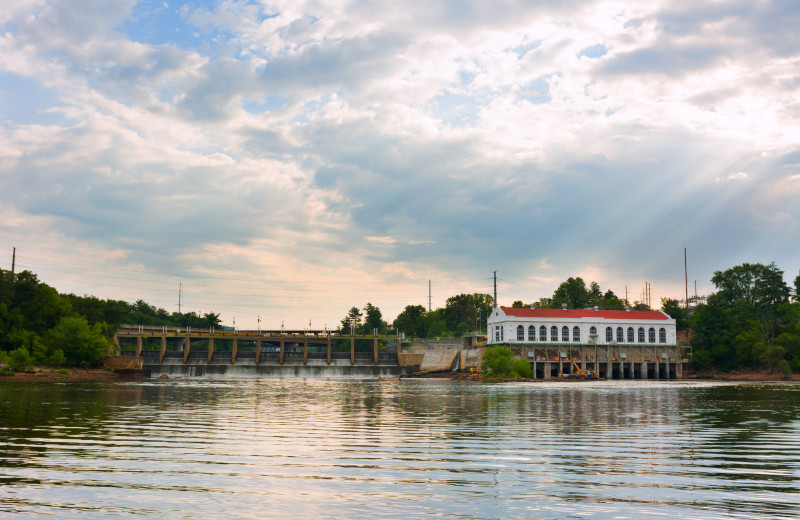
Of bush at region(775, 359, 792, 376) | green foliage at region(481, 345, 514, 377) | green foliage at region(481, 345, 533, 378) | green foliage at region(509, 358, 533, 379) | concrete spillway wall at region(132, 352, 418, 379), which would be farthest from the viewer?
concrete spillway wall at region(132, 352, 418, 379)

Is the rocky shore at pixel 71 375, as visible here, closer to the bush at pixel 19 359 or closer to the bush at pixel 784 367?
the bush at pixel 19 359

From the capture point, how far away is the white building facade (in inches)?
4532

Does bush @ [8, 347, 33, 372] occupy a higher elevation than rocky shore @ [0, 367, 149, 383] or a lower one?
higher

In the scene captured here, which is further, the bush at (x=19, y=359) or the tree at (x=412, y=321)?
the tree at (x=412, y=321)

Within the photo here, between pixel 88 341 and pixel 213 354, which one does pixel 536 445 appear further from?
pixel 213 354

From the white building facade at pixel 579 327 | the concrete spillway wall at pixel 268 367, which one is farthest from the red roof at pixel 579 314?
the concrete spillway wall at pixel 268 367

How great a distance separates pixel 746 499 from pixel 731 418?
20650mm

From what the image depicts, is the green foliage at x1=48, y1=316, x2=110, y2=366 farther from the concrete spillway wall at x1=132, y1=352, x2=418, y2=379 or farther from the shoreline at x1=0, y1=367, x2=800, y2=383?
the concrete spillway wall at x1=132, y1=352, x2=418, y2=379

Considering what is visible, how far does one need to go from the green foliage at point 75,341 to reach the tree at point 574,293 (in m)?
112

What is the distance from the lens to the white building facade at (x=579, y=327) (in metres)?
115

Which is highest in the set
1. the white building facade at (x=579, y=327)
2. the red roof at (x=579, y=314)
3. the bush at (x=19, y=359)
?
the red roof at (x=579, y=314)

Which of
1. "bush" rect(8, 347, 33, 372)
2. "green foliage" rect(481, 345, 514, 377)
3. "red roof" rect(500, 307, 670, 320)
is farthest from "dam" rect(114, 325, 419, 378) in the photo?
"bush" rect(8, 347, 33, 372)

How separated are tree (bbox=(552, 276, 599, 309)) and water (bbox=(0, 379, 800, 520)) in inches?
5588

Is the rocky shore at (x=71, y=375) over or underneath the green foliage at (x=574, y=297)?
underneath
